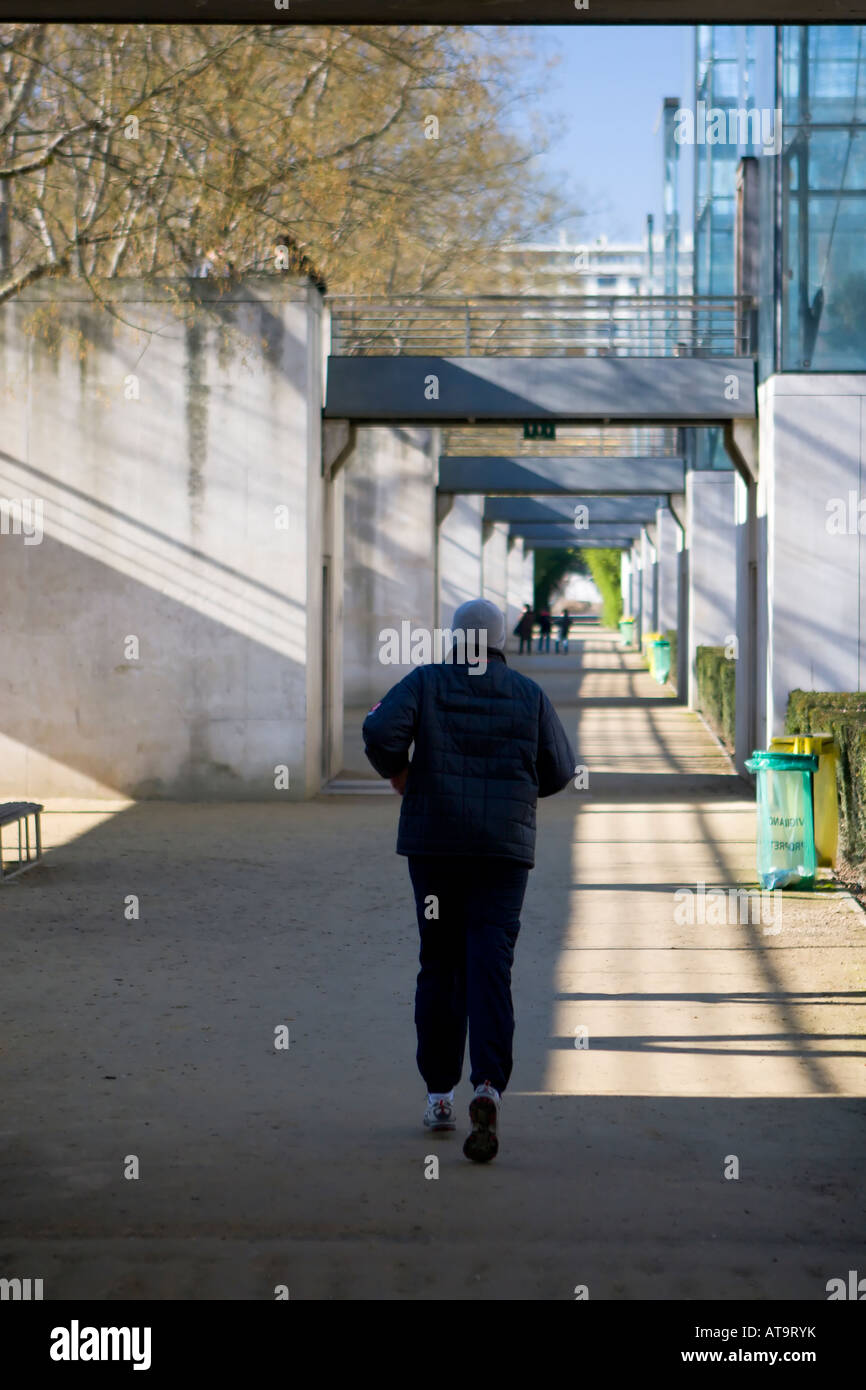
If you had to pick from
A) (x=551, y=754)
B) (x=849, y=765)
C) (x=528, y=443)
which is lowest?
(x=849, y=765)

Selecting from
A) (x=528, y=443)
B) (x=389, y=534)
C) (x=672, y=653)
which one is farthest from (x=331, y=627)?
(x=528, y=443)

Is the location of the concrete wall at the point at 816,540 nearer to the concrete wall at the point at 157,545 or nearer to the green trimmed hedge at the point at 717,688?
the green trimmed hedge at the point at 717,688

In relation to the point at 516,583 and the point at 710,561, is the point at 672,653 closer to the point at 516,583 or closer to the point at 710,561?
the point at 710,561

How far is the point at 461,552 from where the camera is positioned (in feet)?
127

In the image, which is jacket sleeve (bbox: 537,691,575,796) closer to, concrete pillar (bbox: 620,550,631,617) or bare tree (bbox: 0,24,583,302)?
bare tree (bbox: 0,24,583,302)

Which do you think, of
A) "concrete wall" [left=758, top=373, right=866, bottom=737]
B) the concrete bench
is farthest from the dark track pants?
"concrete wall" [left=758, top=373, right=866, bottom=737]

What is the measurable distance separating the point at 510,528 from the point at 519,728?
5218cm

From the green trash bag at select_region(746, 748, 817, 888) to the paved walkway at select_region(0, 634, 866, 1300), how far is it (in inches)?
16.5

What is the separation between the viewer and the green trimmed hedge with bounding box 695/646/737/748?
21156mm

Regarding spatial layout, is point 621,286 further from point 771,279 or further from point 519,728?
point 519,728

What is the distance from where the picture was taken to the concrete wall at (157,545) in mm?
15852

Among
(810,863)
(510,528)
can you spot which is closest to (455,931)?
→ (810,863)

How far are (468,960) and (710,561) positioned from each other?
23.3 meters

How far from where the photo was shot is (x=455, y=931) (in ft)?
17.9
